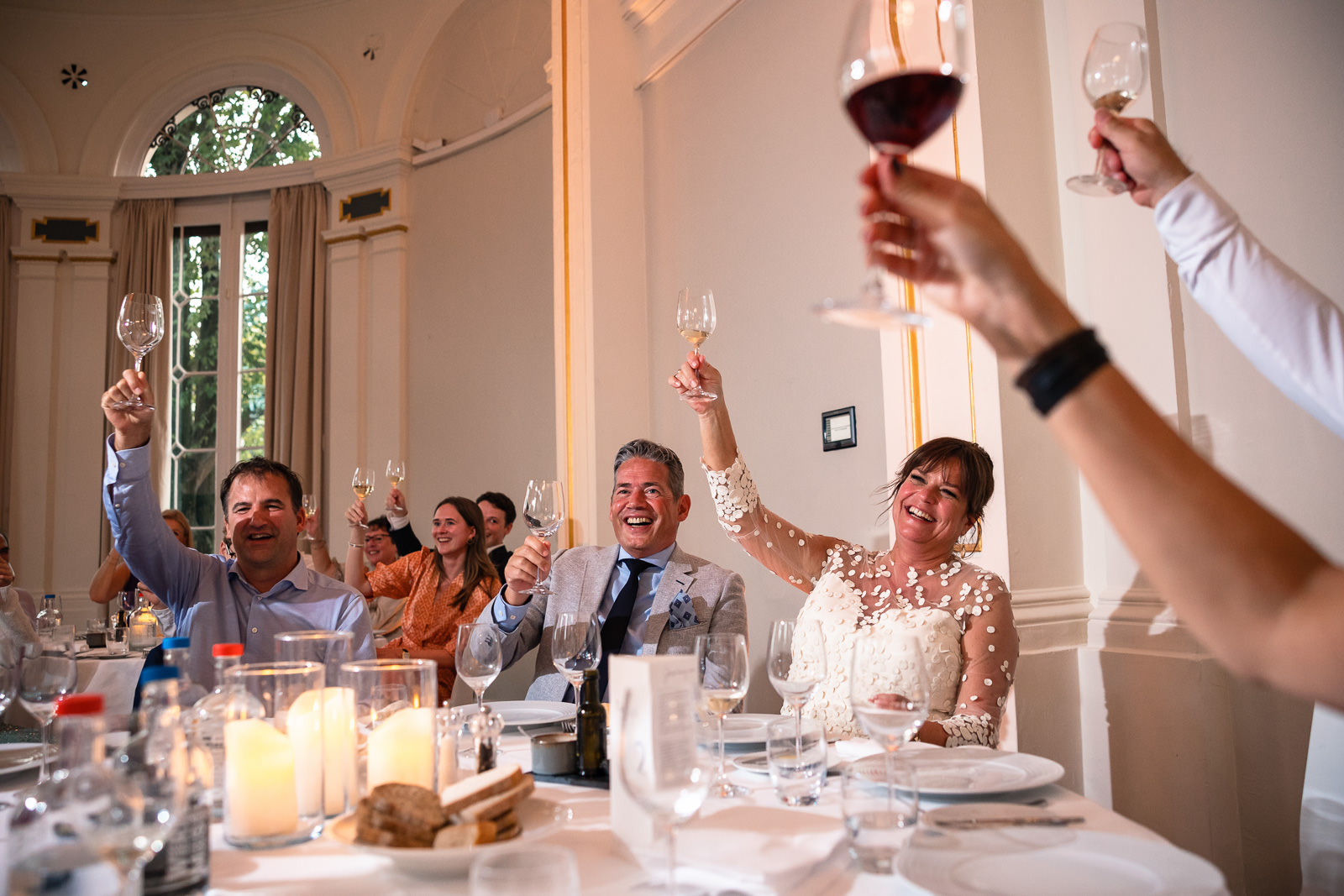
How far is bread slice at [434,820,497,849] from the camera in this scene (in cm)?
94

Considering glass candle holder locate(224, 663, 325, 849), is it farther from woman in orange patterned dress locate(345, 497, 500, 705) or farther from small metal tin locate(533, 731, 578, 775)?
woman in orange patterned dress locate(345, 497, 500, 705)

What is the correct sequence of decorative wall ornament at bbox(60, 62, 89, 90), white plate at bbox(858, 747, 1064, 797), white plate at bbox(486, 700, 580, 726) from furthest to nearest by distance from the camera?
decorative wall ornament at bbox(60, 62, 89, 90) → white plate at bbox(486, 700, 580, 726) → white plate at bbox(858, 747, 1064, 797)

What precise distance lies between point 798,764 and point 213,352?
7386mm

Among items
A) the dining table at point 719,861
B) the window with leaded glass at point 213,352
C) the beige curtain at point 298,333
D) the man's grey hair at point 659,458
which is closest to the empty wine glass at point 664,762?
the dining table at point 719,861

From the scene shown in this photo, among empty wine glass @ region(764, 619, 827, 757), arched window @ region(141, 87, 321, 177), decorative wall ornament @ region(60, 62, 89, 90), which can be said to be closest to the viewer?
empty wine glass @ region(764, 619, 827, 757)

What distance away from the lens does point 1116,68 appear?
1.36m

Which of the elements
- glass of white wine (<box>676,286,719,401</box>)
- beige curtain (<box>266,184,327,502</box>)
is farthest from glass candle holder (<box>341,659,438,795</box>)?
beige curtain (<box>266,184,327,502</box>)

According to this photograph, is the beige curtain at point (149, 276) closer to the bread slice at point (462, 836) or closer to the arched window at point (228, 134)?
the arched window at point (228, 134)

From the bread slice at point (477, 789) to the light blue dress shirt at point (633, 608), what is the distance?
4.99 ft

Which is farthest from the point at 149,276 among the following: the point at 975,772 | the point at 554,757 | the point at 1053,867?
the point at 1053,867

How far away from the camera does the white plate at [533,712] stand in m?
1.77

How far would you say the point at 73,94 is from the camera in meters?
7.44

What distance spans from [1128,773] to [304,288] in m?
6.48

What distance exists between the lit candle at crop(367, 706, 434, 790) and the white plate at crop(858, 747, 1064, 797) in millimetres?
587
